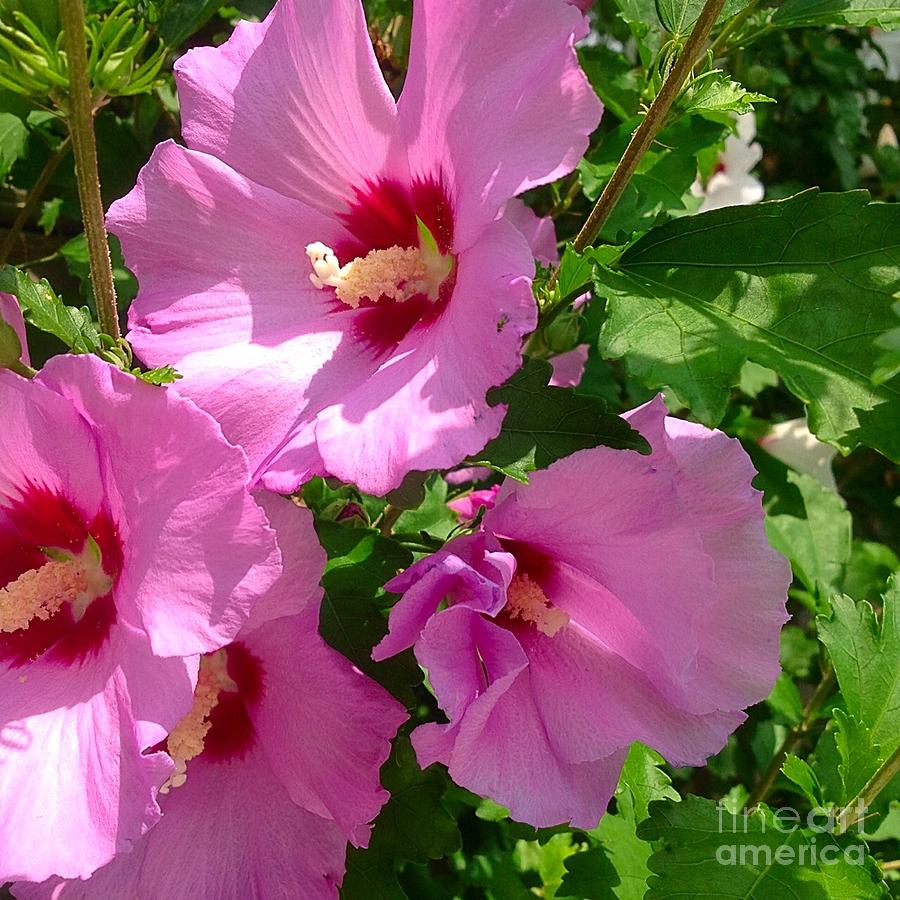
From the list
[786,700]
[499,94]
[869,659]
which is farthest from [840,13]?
[786,700]

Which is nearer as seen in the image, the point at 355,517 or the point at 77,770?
the point at 77,770

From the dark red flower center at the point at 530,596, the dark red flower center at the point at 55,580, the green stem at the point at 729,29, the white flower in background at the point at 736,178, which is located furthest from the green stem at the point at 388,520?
the white flower in background at the point at 736,178

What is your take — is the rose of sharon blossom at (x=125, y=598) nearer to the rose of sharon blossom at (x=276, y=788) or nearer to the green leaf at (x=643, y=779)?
the rose of sharon blossom at (x=276, y=788)

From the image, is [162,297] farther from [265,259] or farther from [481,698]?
[481,698]

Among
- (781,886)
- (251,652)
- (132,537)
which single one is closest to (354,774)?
(251,652)

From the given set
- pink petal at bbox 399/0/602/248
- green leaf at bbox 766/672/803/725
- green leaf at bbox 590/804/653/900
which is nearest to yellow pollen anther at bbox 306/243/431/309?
pink petal at bbox 399/0/602/248
